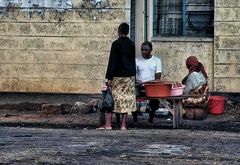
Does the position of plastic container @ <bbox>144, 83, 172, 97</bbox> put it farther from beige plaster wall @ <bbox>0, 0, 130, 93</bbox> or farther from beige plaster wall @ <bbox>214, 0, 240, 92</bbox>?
beige plaster wall @ <bbox>0, 0, 130, 93</bbox>

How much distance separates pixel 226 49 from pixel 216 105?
1316 millimetres

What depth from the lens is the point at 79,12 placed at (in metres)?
13.7

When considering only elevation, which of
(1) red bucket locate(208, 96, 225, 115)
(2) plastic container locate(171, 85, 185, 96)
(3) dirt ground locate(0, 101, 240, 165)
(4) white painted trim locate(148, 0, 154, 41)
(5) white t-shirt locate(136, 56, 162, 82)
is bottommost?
(3) dirt ground locate(0, 101, 240, 165)

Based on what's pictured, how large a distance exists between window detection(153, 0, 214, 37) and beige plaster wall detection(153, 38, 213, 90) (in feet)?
1.01

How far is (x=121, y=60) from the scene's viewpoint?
10.8 meters

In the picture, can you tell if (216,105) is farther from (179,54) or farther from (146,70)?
(146,70)

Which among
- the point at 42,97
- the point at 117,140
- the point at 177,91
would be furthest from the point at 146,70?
the point at 42,97

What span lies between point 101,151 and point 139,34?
216 inches

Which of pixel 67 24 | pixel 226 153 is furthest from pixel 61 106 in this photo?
pixel 226 153

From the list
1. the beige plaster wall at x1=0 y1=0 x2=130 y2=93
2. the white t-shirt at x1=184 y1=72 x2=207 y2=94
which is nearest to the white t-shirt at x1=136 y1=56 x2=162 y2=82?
the white t-shirt at x1=184 y1=72 x2=207 y2=94

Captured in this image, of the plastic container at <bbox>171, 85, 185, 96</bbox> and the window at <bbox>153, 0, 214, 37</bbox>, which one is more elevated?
the window at <bbox>153, 0, 214, 37</bbox>

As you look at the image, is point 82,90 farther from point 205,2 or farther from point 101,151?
point 101,151

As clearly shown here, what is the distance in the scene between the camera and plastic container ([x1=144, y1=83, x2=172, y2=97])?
435 inches

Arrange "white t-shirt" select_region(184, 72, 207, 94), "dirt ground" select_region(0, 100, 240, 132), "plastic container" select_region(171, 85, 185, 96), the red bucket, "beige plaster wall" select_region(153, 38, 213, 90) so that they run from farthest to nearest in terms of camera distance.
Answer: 1. "beige plaster wall" select_region(153, 38, 213, 90)
2. the red bucket
3. "white t-shirt" select_region(184, 72, 207, 94)
4. "dirt ground" select_region(0, 100, 240, 132)
5. "plastic container" select_region(171, 85, 185, 96)
